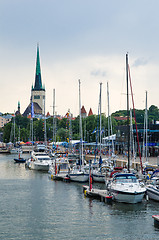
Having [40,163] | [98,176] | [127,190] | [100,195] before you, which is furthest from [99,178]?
[40,163]

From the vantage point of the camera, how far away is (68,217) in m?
33.9

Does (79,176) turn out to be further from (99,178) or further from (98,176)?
(99,178)

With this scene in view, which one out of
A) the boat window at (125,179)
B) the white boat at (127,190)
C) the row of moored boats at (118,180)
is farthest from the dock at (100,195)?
the boat window at (125,179)

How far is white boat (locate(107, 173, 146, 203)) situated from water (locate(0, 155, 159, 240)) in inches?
28.5

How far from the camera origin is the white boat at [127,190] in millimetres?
38000

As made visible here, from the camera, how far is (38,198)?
43.4m

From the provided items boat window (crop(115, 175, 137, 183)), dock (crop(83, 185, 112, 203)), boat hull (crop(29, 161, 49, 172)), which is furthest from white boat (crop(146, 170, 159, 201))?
boat hull (crop(29, 161, 49, 172))

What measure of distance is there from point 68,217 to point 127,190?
749 cm

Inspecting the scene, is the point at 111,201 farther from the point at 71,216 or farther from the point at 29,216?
the point at 29,216

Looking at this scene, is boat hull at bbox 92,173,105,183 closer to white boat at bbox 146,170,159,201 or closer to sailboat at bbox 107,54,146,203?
white boat at bbox 146,170,159,201

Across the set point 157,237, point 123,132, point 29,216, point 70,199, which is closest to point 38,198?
point 70,199

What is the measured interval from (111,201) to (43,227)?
10869 mm

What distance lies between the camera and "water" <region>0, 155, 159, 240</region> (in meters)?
28.9

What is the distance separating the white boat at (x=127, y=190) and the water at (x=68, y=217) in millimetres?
723
